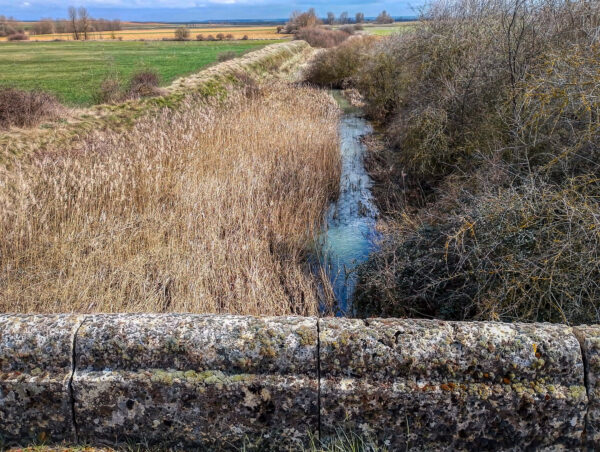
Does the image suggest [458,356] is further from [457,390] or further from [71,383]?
[71,383]

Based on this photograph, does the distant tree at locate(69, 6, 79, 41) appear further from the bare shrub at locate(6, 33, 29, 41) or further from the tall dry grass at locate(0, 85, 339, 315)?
the tall dry grass at locate(0, 85, 339, 315)

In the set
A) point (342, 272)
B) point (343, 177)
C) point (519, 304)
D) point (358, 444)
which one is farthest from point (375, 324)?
point (343, 177)

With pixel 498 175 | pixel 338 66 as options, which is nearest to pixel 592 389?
pixel 498 175

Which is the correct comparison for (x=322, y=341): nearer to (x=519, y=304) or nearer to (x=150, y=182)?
(x=519, y=304)

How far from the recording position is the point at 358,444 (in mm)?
2141

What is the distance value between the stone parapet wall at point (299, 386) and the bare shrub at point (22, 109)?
10.7 m

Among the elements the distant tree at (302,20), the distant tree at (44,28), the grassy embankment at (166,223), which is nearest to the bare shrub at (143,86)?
the grassy embankment at (166,223)

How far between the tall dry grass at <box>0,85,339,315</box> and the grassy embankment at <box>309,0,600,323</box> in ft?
4.43

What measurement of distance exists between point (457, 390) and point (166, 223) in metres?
5.06

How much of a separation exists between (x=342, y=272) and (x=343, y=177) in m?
5.02

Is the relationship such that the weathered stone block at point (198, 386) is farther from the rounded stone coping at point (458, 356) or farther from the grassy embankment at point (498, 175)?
the grassy embankment at point (498, 175)

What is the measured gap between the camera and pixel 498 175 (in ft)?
19.4

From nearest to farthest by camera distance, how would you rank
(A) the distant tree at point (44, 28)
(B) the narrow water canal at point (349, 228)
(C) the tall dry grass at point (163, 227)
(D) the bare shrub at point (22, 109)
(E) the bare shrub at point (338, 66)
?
(C) the tall dry grass at point (163, 227)
(B) the narrow water canal at point (349, 228)
(D) the bare shrub at point (22, 109)
(E) the bare shrub at point (338, 66)
(A) the distant tree at point (44, 28)

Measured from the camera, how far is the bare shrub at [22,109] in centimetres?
1137
